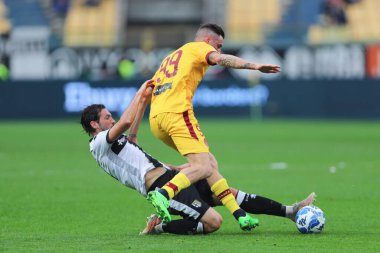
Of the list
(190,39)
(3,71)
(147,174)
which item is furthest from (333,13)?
(147,174)

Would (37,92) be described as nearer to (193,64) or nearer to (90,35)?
(90,35)

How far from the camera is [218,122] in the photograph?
33656 mm

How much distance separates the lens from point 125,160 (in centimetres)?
898

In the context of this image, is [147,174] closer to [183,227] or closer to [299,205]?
[183,227]

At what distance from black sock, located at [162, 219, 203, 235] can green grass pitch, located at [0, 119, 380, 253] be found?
0.50 feet

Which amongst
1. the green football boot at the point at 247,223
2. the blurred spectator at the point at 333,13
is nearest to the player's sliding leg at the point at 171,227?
the green football boot at the point at 247,223

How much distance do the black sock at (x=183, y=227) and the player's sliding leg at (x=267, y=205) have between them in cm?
59

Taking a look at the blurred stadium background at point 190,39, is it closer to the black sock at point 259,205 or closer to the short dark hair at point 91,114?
the black sock at point 259,205

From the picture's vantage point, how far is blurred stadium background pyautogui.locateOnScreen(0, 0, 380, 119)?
110ft

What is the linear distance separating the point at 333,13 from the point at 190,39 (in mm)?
5846

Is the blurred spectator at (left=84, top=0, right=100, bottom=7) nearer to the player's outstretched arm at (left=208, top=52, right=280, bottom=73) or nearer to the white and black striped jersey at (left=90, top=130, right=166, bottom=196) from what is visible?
the white and black striped jersey at (left=90, top=130, right=166, bottom=196)

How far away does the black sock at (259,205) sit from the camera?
30.1ft

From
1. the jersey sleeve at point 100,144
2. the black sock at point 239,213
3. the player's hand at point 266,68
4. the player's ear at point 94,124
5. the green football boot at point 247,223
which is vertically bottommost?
the green football boot at point 247,223

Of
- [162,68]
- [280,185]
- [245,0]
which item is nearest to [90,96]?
[245,0]
